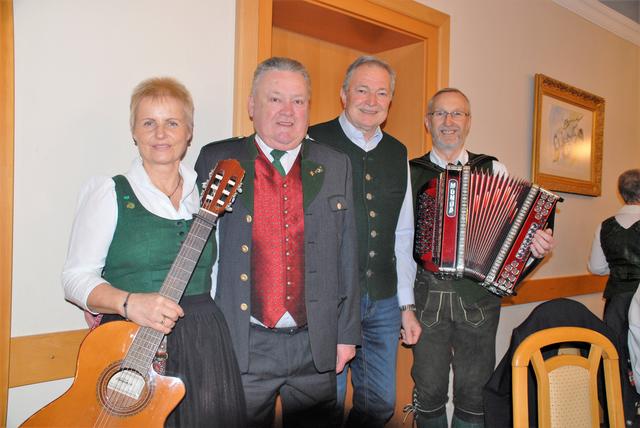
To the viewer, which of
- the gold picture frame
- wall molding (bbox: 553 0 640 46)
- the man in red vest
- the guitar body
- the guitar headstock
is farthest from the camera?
wall molding (bbox: 553 0 640 46)

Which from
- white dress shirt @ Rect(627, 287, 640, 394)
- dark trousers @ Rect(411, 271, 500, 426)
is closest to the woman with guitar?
dark trousers @ Rect(411, 271, 500, 426)

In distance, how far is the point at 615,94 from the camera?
13.4 ft

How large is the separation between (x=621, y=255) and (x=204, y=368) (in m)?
2.55

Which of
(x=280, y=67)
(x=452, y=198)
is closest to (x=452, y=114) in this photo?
(x=452, y=198)

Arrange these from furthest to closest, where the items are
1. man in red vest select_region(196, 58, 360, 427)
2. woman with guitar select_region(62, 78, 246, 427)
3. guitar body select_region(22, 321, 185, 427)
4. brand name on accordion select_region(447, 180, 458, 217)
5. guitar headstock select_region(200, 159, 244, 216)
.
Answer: brand name on accordion select_region(447, 180, 458, 217) < man in red vest select_region(196, 58, 360, 427) < guitar headstock select_region(200, 159, 244, 216) < woman with guitar select_region(62, 78, 246, 427) < guitar body select_region(22, 321, 185, 427)

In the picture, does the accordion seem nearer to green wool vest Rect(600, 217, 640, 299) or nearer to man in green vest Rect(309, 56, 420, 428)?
man in green vest Rect(309, 56, 420, 428)

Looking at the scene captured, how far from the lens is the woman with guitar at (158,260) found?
1276mm

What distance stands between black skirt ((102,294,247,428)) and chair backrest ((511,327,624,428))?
735mm

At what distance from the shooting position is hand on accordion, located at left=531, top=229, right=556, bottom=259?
6.35 feet

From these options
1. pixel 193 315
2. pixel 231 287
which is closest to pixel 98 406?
pixel 193 315

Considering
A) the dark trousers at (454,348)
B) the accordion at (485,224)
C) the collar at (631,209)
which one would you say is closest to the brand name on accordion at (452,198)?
the accordion at (485,224)

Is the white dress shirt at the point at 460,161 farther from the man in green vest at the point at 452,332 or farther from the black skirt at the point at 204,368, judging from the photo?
the black skirt at the point at 204,368

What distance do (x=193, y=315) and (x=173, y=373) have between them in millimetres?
154

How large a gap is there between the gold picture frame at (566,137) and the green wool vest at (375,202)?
168 centimetres
